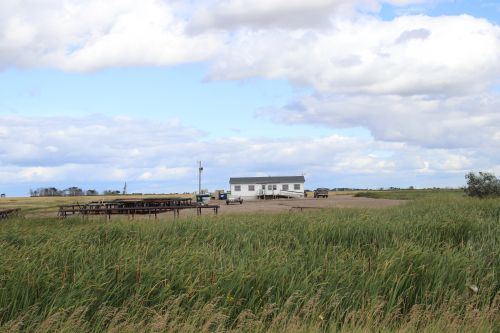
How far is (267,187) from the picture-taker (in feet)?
290

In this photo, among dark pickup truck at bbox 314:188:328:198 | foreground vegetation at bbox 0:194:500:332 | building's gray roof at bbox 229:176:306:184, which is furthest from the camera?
dark pickup truck at bbox 314:188:328:198

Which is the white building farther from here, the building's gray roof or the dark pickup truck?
the dark pickup truck

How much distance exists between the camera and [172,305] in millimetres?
8250

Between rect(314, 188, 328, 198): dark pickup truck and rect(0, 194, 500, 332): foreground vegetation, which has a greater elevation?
rect(314, 188, 328, 198): dark pickup truck

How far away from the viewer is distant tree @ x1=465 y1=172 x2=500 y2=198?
45816mm

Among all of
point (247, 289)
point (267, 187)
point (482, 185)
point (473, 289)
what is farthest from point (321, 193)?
point (247, 289)

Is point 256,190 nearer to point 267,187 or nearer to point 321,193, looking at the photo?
point 267,187

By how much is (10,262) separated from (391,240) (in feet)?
27.9

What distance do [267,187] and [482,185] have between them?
44761 mm

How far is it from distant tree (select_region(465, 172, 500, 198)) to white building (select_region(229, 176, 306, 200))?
4083 cm

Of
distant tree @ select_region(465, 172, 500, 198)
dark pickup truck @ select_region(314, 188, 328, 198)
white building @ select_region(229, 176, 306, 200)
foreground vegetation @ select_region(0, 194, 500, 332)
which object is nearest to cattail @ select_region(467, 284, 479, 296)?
foreground vegetation @ select_region(0, 194, 500, 332)

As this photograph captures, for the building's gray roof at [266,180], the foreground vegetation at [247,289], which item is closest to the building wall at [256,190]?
the building's gray roof at [266,180]

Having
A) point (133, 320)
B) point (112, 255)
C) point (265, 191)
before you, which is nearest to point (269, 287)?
point (133, 320)

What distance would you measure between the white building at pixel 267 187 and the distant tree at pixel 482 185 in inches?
1607
